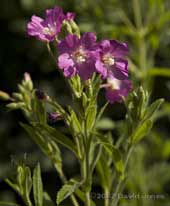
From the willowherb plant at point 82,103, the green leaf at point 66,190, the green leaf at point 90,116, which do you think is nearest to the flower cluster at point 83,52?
the willowherb plant at point 82,103

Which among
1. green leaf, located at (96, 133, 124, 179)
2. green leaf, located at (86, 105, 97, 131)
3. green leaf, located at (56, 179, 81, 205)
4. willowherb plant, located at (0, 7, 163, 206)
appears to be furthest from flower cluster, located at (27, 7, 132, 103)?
green leaf, located at (56, 179, 81, 205)

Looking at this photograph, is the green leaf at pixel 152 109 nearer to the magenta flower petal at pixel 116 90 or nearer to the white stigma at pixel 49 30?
the magenta flower petal at pixel 116 90

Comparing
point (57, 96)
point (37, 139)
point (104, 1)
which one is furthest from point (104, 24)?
point (57, 96)

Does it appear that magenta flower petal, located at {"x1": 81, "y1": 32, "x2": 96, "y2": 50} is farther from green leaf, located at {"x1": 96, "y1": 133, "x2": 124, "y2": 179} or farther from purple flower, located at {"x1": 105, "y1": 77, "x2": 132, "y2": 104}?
green leaf, located at {"x1": 96, "y1": 133, "x2": 124, "y2": 179}

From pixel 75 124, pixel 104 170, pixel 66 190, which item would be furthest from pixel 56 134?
pixel 104 170

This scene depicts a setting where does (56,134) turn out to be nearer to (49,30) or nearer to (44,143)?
(44,143)
